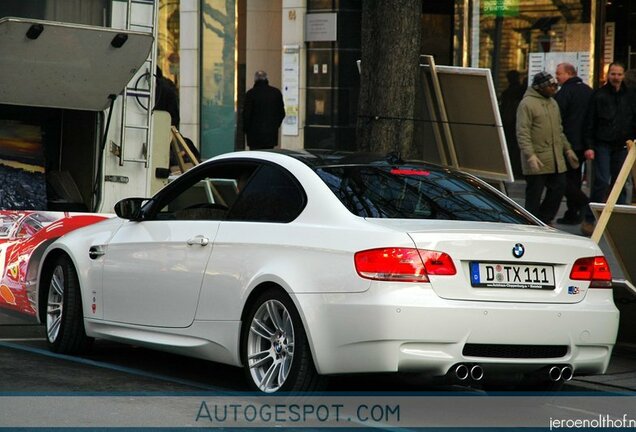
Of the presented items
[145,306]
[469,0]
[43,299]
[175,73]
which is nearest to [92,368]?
[145,306]

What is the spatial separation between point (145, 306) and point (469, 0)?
16.2 meters

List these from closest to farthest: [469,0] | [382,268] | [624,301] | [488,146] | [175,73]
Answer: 1. [382,268]
2. [624,301]
3. [488,146]
4. [469,0]
5. [175,73]

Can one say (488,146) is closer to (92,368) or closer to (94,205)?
(94,205)

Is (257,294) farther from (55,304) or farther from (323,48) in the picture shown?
(323,48)

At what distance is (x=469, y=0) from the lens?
23641 mm

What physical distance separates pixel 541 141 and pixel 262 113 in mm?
7418

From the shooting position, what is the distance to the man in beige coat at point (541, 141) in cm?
1496

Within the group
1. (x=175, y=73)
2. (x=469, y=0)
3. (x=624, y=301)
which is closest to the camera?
(x=624, y=301)

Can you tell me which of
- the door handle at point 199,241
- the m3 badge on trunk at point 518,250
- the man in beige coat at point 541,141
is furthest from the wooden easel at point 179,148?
the m3 badge on trunk at point 518,250

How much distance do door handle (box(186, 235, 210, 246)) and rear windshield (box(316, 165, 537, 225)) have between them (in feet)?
2.57

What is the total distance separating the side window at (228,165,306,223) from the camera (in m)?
7.67

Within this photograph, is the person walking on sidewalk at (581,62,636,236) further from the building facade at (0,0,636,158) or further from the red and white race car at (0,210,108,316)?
the red and white race car at (0,210,108,316)

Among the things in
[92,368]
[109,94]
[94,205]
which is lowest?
[92,368]

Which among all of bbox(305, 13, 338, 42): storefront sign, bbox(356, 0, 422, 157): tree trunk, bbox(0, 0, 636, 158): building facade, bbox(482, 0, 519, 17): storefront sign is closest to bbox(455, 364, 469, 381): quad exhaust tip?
bbox(356, 0, 422, 157): tree trunk
